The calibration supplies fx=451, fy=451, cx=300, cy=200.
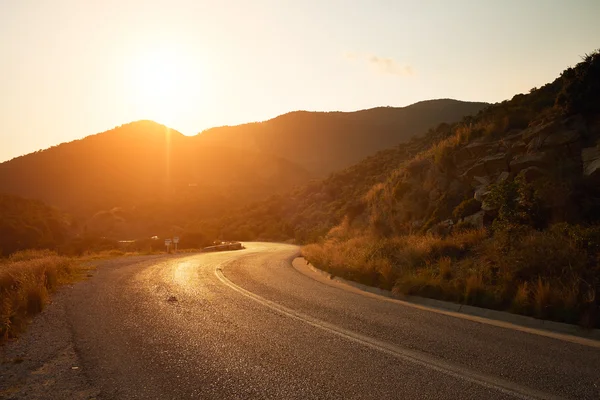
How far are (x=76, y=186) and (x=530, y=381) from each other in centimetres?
10189

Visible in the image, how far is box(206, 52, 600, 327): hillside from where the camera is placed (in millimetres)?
9977

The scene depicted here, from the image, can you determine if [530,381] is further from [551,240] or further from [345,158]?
[345,158]

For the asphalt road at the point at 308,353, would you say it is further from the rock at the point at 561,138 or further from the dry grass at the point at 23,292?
the rock at the point at 561,138

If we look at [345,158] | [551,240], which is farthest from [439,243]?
[345,158]

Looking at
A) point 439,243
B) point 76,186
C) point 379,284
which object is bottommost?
point 379,284

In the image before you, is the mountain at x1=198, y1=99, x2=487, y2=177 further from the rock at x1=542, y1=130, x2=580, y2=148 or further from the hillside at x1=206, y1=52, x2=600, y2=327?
the rock at x1=542, y1=130, x2=580, y2=148

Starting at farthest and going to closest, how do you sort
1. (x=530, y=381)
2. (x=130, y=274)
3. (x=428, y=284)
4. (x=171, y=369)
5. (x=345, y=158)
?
(x=345, y=158) → (x=130, y=274) → (x=428, y=284) → (x=171, y=369) → (x=530, y=381)

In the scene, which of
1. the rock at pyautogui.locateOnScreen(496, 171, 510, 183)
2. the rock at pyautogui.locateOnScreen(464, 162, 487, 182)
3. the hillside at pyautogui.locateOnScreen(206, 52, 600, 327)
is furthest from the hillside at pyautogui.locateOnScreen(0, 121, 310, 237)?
the rock at pyautogui.locateOnScreen(496, 171, 510, 183)

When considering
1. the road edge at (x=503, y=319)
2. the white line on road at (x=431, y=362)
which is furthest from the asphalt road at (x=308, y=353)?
the road edge at (x=503, y=319)

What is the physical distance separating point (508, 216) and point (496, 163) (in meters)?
5.40

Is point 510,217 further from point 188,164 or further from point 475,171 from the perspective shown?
point 188,164

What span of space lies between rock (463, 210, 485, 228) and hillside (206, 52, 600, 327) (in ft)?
0.16

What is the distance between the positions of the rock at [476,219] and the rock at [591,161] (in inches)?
134

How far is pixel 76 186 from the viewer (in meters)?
94.2
